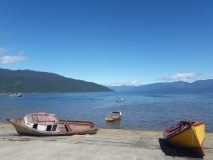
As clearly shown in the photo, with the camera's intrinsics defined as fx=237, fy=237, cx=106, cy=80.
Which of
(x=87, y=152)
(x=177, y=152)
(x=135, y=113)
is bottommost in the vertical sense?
(x=135, y=113)

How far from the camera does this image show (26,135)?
26734 millimetres

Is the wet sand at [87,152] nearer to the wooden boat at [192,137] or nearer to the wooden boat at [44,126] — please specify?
the wooden boat at [192,137]

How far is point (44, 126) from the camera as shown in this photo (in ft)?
88.8

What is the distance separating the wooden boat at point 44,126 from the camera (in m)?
26.1

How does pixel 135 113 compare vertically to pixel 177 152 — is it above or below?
below

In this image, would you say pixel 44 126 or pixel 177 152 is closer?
pixel 177 152

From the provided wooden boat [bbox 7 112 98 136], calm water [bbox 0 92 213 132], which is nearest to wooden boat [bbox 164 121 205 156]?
wooden boat [bbox 7 112 98 136]

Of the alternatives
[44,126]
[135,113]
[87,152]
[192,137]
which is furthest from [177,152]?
[135,113]

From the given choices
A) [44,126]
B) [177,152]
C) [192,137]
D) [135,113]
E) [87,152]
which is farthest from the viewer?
[135,113]

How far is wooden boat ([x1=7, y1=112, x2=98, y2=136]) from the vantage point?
26.1 m

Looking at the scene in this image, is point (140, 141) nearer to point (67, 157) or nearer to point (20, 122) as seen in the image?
point (67, 157)

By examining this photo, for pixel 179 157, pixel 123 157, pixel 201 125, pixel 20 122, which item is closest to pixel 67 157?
pixel 123 157

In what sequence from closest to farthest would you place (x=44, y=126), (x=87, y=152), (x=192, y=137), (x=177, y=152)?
1. (x=192, y=137)
2. (x=87, y=152)
3. (x=177, y=152)
4. (x=44, y=126)

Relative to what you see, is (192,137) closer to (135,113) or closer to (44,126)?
(44,126)
